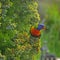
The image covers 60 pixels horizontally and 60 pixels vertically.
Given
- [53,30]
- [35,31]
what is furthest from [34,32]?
[53,30]

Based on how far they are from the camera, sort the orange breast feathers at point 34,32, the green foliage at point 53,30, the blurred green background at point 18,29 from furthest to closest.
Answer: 1. the green foliage at point 53,30
2. the orange breast feathers at point 34,32
3. the blurred green background at point 18,29

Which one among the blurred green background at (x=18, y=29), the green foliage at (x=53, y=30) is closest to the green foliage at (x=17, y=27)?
the blurred green background at (x=18, y=29)

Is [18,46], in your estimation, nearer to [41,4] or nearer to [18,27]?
[18,27]

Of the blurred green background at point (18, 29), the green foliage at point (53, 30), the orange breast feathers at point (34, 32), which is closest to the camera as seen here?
the blurred green background at point (18, 29)

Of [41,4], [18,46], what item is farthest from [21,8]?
[41,4]

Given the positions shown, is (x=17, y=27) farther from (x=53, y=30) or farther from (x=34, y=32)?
(x=53, y=30)

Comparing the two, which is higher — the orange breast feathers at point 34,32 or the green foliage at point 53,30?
the orange breast feathers at point 34,32

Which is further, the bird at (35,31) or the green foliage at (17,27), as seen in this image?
the bird at (35,31)

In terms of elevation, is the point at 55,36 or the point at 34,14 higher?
the point at 34,14

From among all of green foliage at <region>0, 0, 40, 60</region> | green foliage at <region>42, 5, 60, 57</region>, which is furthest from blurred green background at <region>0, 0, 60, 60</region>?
green foliage at <region>42, 5, 60, 57</region>

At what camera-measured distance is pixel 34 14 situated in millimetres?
6445

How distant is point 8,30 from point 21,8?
15.1 inches

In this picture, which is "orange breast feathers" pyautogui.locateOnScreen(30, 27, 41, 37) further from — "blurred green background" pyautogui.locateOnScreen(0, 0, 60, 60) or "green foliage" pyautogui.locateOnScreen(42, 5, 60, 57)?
"green foliage" pyautogui.locateOnScreen(42, 5, 60, 57)

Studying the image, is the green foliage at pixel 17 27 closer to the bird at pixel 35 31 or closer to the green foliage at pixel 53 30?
the bird at pixel 35 31
